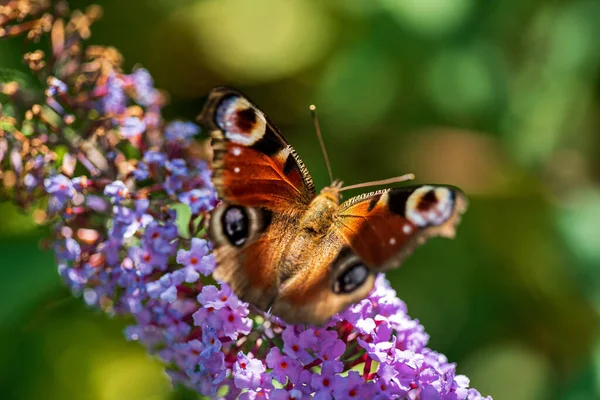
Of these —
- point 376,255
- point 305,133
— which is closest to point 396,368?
point 376,255

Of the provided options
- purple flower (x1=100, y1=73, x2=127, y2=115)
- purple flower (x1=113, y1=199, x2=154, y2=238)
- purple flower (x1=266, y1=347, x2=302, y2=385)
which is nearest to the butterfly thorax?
purple flower (x1=266, y1=347, x2=302, y2=385)

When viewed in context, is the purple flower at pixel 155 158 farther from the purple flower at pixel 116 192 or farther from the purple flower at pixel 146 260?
the purple flower at pixel 146 260

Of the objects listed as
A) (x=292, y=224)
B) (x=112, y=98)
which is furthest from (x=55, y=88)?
(x=292, y=224)

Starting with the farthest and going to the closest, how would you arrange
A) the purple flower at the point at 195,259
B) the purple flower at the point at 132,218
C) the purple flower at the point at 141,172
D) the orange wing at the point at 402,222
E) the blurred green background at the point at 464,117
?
the blurred green background at the point at 464,117 → the purple flower at the point at 141,172 → the purple flower at the point at 132,218 → the purple flower at the point at 195,259 → the orange wing at the point at 402,222

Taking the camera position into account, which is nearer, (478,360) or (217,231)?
(217,231)

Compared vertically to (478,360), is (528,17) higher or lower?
higher

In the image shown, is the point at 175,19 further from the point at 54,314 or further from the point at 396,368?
the point at 396,368

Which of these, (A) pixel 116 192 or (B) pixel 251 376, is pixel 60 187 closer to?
(A) pixel 116 192

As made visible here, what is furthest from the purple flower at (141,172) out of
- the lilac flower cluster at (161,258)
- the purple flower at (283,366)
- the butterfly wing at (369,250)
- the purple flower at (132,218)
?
the purple flower at (283,366)

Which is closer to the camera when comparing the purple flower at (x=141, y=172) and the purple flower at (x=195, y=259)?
the purple flower at (x=195, y=259)
